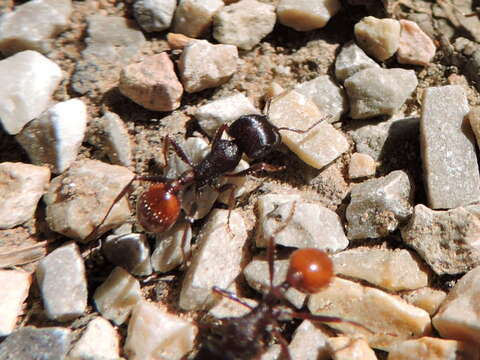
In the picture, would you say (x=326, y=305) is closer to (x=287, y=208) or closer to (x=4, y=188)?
(x=287, y=208)

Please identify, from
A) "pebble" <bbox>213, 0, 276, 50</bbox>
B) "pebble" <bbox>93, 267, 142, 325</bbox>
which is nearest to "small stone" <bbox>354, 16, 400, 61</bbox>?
"pebble" <bbox>213, 0, 276, 50</bbox>

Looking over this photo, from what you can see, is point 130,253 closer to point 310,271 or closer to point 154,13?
point 310,271

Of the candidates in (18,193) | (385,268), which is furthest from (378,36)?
Result: (18,193)

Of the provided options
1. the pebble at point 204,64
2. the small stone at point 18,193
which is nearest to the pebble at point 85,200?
the small stone at point 18,193

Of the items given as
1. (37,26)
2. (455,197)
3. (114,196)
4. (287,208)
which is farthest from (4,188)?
(455,197)

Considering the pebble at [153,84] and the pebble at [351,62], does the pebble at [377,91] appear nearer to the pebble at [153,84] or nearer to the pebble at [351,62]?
the pebble at [351,62]

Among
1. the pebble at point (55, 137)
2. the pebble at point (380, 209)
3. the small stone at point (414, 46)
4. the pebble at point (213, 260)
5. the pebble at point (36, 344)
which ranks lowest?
the pebble at point (36, 344)
